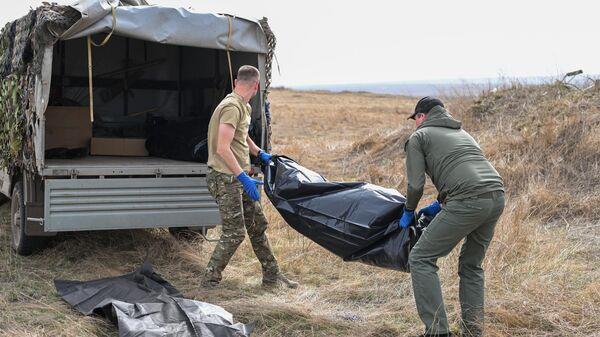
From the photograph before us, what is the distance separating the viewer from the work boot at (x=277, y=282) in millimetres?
5910

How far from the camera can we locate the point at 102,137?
26.7 feet

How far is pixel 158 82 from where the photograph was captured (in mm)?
8750

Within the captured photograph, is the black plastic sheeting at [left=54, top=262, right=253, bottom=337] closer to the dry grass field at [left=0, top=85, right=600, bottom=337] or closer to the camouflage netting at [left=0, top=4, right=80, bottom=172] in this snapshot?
the dry grass field at [left=0, top=85, right=600, bottom=337]

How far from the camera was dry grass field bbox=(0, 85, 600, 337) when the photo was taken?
473 centimetres

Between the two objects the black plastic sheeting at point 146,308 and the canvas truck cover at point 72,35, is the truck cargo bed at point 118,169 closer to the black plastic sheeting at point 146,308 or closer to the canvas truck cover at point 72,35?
the canvas truck cover at point 72,35

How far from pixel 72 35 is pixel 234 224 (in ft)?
6.21

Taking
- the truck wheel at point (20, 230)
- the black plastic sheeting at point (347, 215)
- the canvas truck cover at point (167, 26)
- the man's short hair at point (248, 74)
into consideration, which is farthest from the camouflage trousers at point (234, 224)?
the truck wheel at point (20, 230)

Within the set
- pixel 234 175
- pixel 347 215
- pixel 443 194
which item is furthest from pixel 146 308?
pixel 443 194

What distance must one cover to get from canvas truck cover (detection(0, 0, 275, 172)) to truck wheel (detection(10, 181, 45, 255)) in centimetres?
28

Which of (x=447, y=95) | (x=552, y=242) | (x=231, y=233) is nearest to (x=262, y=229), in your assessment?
(x=231, y=233)

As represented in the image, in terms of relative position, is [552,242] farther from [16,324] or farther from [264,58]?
[16,324]

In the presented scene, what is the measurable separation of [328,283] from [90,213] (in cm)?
200

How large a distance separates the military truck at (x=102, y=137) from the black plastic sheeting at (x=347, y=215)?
1.02 m

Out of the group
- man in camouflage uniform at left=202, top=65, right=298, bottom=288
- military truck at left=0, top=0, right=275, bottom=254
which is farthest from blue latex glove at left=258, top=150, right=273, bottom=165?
military truck at left=0, top=0, right=275, bottom=254
